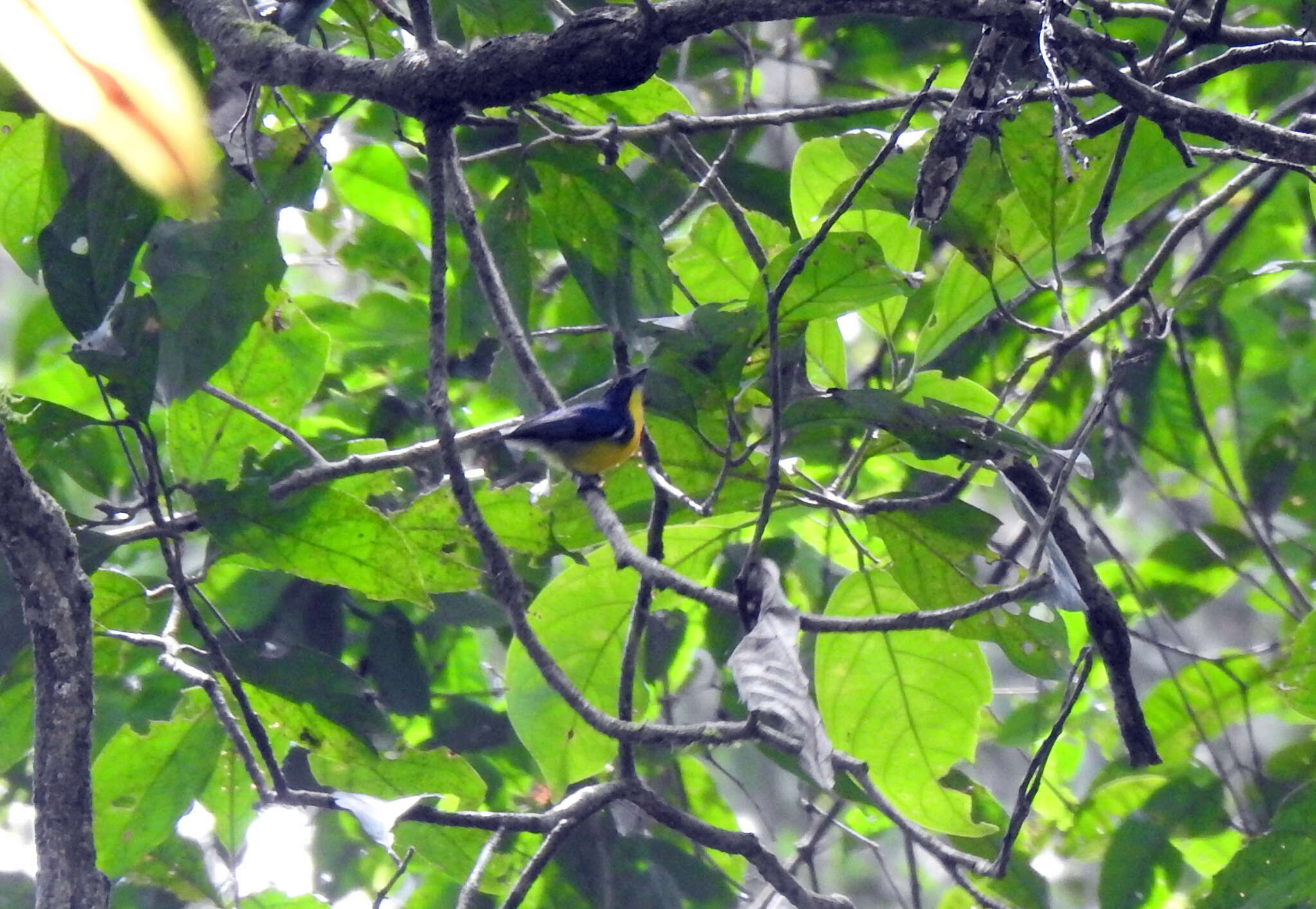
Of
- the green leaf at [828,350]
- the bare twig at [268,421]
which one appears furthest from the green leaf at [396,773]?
the green leaf at [828,350]

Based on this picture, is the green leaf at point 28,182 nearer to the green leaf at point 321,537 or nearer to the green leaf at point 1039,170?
the green leaf at point 321,537

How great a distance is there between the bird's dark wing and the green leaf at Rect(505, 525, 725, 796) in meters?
0.35

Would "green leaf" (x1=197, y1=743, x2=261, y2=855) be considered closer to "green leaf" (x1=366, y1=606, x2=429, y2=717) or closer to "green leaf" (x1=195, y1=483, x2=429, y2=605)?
"green leaf" (x1=366, y1=606, x2=429, y2=717)

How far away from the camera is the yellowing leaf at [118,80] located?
2320 millimetres

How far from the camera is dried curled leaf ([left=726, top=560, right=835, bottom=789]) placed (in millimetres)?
1574

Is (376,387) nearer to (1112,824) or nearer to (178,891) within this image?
(178,891)

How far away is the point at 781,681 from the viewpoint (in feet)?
5.35

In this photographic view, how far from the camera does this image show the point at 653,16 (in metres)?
1.68

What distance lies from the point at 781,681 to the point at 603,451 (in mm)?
1860

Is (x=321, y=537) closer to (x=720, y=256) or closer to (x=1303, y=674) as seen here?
(x=720, y=256)

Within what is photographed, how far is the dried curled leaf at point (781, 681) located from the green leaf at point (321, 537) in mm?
766

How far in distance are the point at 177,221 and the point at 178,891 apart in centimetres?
161

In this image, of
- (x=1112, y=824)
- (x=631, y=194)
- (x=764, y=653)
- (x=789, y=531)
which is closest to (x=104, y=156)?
(x=631, y=194)

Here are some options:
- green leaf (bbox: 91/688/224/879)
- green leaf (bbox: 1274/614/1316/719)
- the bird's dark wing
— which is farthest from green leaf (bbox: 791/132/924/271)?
green leaf (bbox: 91/688/224/879)
